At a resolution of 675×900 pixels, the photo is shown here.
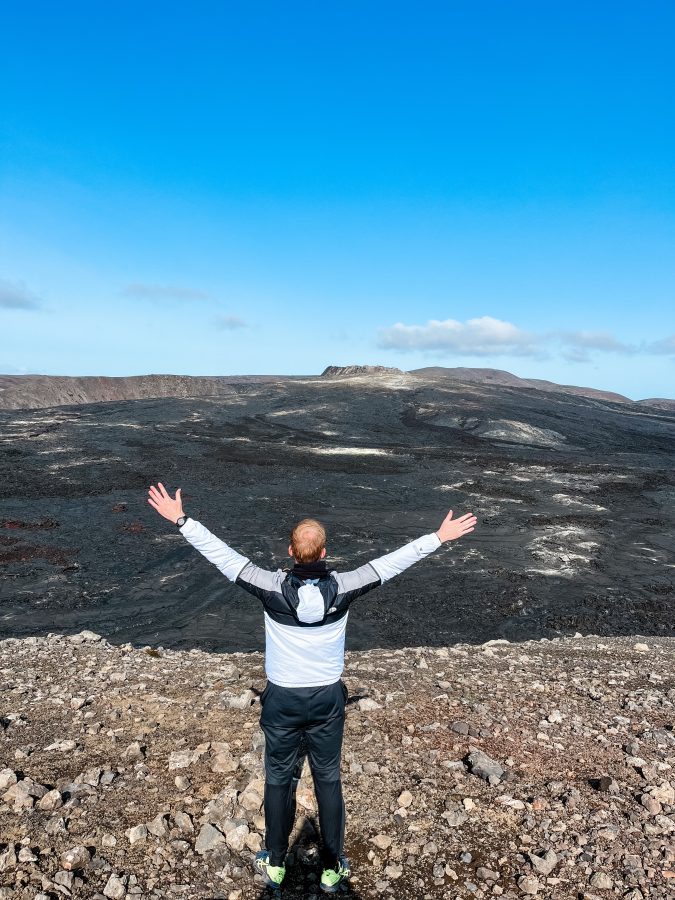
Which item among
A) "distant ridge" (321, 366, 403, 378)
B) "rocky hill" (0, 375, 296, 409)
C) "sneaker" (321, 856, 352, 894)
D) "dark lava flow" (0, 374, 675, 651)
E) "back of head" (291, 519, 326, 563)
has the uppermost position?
"distant ridge" (321, 366, 403, 378)

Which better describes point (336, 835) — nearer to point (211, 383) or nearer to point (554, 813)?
point (554, 813)

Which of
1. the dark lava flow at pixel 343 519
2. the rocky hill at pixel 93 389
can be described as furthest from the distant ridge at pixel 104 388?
the dark lava flow at pixel 343 519

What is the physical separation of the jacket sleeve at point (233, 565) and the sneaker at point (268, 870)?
5.72 ft

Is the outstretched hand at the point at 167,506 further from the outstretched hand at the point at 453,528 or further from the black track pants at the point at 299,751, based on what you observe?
the outstretched hand at the point at 453,528

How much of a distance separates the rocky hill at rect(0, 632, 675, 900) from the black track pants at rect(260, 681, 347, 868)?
1.63ft

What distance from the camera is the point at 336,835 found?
355cm

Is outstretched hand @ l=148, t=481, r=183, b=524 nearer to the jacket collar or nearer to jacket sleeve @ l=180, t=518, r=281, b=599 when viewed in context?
jacket sleeve @ l=180, t=518, r=281, b=599

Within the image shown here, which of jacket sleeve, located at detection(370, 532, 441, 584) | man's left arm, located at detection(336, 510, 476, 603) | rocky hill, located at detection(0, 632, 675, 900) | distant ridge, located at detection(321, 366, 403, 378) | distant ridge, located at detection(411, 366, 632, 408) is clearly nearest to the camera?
man's left arm, located at detection(336, 510, 476, 603)

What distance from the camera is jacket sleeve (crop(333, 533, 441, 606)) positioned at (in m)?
3.39

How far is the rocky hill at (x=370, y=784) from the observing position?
373 cm

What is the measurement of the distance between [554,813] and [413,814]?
3.47ft

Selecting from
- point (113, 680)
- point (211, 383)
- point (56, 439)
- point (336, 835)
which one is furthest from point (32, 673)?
point (211, 383)

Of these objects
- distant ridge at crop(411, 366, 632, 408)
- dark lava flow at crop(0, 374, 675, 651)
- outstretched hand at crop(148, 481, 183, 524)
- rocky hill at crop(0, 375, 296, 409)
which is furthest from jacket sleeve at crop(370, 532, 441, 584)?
distant ridge at crop(411, 366, 632, 408)

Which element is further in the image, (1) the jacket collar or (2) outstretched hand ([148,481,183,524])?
(2) outstretched hand ([148,481,183,524])
